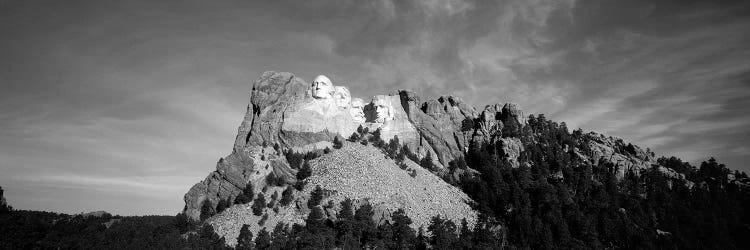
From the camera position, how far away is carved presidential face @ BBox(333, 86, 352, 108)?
423 ft

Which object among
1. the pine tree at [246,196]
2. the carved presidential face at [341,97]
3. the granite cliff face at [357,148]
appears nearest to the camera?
the pine tree at [246,196]

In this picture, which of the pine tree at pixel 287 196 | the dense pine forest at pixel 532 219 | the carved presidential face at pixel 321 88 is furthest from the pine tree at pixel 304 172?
the carved presidential face at pixel 321 88

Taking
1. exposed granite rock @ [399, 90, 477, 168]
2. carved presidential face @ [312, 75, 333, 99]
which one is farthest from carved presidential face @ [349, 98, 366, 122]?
exposed granite rock @ [399, 90, 477, 168]

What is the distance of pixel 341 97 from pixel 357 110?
308 inches

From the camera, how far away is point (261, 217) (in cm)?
9262

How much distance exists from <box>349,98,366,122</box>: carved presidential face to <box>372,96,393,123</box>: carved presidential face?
3.91 m

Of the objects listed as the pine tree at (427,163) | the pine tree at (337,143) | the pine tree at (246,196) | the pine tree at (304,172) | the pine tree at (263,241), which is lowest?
the pine tree at (263,241)

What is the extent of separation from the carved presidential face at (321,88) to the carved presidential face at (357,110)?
10867mm

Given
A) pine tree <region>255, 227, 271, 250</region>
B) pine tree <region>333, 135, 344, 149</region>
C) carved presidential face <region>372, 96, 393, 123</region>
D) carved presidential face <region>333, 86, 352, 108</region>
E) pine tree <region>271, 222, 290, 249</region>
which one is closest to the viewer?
pine tree <region>271, 222, 290, 249</region>

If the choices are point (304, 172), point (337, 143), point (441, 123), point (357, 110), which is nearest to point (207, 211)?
point (304, 172)

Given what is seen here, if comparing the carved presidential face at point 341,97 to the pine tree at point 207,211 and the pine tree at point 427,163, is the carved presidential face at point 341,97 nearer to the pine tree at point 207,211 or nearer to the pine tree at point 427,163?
the pine tree at point 427,163

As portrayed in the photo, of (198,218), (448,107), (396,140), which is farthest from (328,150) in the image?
(448,107)

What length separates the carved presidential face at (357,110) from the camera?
135 meters

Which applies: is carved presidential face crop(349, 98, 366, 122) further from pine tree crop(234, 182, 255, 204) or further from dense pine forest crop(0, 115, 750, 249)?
pine tree crop(234, 182, 255, 204)
